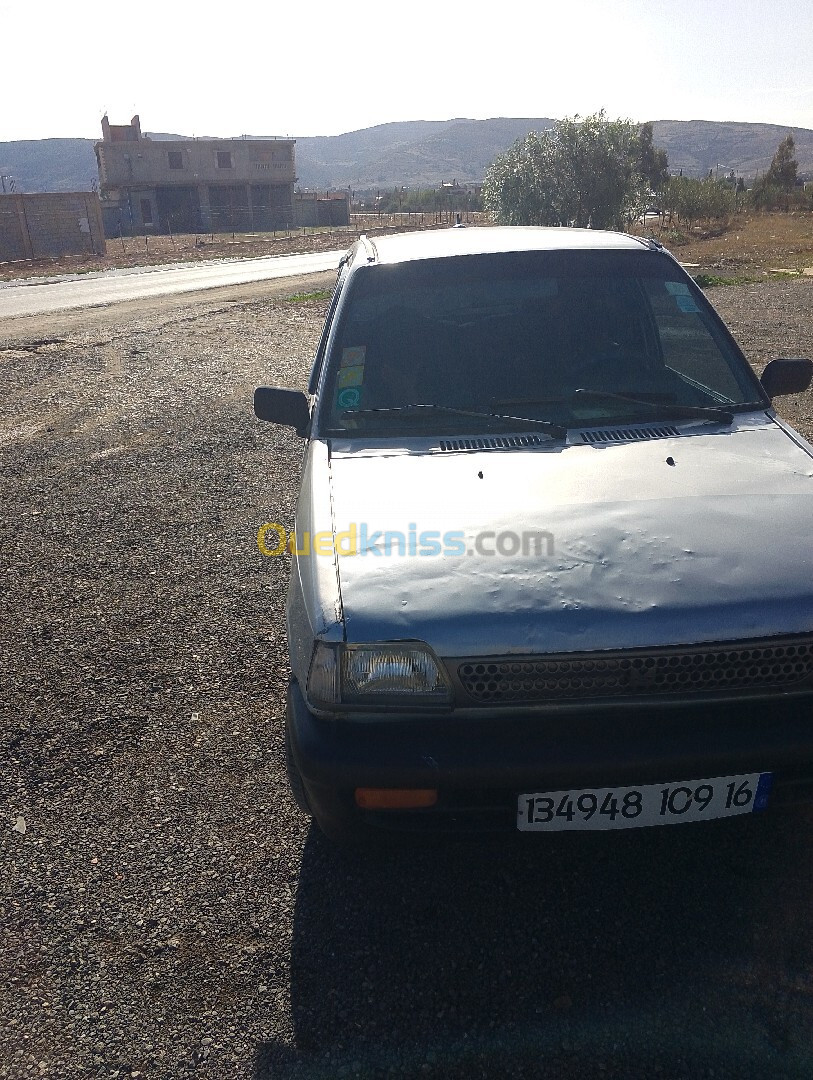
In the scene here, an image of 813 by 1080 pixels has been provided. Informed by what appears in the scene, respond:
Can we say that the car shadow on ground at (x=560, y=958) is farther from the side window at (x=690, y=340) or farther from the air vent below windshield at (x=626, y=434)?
the side window at (x=690, y=340)

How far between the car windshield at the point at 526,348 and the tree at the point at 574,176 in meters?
20.0

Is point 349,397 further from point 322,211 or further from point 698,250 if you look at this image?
point 322,211

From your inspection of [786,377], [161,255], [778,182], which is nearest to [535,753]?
[786,377]

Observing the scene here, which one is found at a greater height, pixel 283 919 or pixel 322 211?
pixel 322 211

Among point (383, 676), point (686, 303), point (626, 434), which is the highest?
point (686, 303)

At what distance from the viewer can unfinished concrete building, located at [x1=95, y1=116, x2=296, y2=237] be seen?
6606 centimetres

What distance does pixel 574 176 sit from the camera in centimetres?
2247

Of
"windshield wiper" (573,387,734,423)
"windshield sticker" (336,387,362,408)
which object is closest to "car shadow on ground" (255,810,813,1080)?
"windshield wiper" (573,387,734,423)

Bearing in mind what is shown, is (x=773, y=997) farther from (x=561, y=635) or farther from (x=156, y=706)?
(x=156, y=706)

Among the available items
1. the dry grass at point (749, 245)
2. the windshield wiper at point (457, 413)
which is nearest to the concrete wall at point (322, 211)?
the dry grass at point (749, 245)

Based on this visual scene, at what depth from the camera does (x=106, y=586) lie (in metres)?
4.65

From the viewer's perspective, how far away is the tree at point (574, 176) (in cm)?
2219

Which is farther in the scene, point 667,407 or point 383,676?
point 667,407

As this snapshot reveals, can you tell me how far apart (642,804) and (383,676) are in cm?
75
